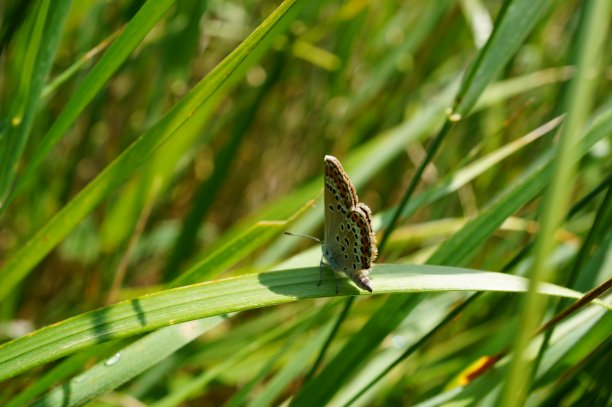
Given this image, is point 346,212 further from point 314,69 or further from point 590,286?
point 314,69

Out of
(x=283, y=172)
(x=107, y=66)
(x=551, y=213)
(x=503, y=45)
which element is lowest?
(x=551, y=213)

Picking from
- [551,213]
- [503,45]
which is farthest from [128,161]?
[551,213]

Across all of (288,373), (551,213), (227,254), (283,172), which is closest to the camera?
(551,213)

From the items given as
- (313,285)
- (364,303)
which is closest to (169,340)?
(313,285)

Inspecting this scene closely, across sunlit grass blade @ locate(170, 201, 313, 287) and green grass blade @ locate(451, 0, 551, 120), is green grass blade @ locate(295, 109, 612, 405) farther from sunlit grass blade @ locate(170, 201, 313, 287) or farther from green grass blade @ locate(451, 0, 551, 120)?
sunlit grass blade @ locate(170, 201, 313, 287)

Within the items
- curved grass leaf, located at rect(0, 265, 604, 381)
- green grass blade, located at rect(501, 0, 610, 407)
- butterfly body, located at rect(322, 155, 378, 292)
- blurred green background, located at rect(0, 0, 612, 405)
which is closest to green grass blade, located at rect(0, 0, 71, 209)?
blurred green background, located at rect(0, 0, 612, 405)

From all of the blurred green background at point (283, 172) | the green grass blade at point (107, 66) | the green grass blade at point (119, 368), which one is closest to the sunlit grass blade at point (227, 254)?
the blurred green background at point (283, 172)

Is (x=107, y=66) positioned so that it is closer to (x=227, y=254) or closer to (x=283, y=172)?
(x=227, y=254)
